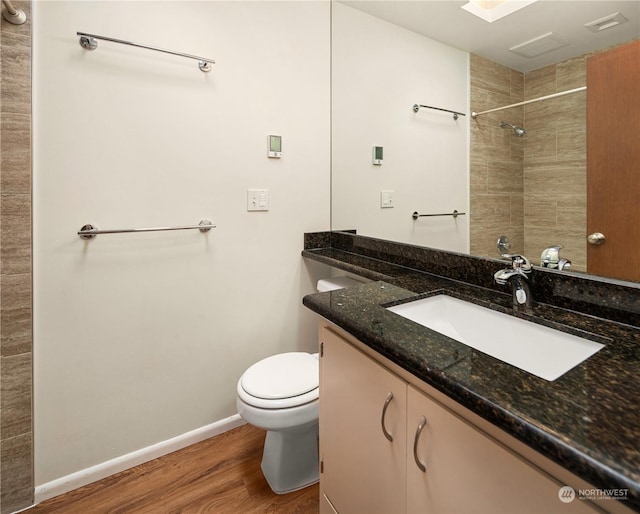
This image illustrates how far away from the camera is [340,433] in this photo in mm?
975

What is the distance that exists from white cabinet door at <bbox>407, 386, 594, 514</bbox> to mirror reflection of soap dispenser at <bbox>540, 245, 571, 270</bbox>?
631mm

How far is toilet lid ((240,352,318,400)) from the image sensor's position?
1324mm

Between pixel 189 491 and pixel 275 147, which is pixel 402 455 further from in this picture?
pixel 275 147

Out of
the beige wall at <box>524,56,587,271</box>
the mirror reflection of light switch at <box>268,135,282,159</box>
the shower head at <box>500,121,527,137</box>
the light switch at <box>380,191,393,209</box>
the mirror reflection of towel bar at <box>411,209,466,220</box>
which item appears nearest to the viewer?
the beige wall at <box>524,56,587,271</box>

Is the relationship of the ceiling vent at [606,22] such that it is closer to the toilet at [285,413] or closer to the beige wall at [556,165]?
the beige wall at [556,165]

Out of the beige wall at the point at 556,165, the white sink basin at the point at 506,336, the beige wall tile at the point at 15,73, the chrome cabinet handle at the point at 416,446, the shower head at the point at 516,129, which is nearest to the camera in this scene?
the chrome cabinet handle at the point at 416,446

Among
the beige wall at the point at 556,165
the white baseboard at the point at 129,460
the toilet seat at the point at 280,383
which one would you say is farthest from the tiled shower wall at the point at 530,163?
the white baseboard at the point at 129,460

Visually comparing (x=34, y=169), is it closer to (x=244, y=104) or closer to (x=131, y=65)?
(x=131, y=65)

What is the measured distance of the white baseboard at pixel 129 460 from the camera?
1.36m

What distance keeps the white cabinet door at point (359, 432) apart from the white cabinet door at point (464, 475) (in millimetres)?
41

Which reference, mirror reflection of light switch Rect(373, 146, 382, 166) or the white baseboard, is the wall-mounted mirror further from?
A: the white baseboard

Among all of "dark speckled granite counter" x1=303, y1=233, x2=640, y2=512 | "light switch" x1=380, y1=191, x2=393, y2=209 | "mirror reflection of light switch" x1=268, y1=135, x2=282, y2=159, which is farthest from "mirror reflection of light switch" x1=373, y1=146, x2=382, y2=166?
"dark speckled granite counter" x1=303, y1=233, x2=640, y2=512

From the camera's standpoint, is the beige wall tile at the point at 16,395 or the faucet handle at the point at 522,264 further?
the beige wall tile at the point at 16,395

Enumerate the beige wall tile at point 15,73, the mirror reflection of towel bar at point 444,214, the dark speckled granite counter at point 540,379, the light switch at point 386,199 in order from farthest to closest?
the light switch at point 386,199 → the mirror reflection of towel bar at point 444,214 → the beige wall tile at point 15,73 → the dark speckled granite counter at point 540,379
